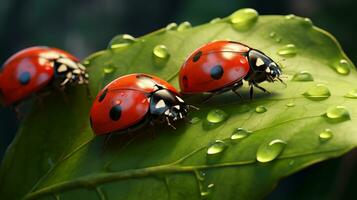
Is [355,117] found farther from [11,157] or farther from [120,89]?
[11,157]

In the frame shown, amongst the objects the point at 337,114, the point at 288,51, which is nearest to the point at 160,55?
the point at 288,51

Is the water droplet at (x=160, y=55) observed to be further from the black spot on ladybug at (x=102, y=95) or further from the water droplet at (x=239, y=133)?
the water droplet at (x=239, y=133)

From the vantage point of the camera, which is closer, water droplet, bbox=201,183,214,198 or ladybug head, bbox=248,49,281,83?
water droplet, bbox=201,183,214,198

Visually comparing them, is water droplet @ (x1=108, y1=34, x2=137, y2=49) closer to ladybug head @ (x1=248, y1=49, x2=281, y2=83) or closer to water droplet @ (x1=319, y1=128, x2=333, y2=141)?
ladybug head @ (x1=248, y1=49, x2=281, y2=83)

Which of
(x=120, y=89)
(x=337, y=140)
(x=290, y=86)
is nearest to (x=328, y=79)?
(x=290, y=86)

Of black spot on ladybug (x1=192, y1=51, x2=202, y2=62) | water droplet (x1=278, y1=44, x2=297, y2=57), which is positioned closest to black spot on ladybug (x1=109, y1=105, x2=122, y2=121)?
black spot on ladybug (x1=192, y1=51, x2=202, y2=62)

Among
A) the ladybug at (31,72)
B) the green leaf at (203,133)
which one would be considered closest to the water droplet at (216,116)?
the green leaf at (203,133)

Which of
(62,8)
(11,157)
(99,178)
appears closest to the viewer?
(99,178)
